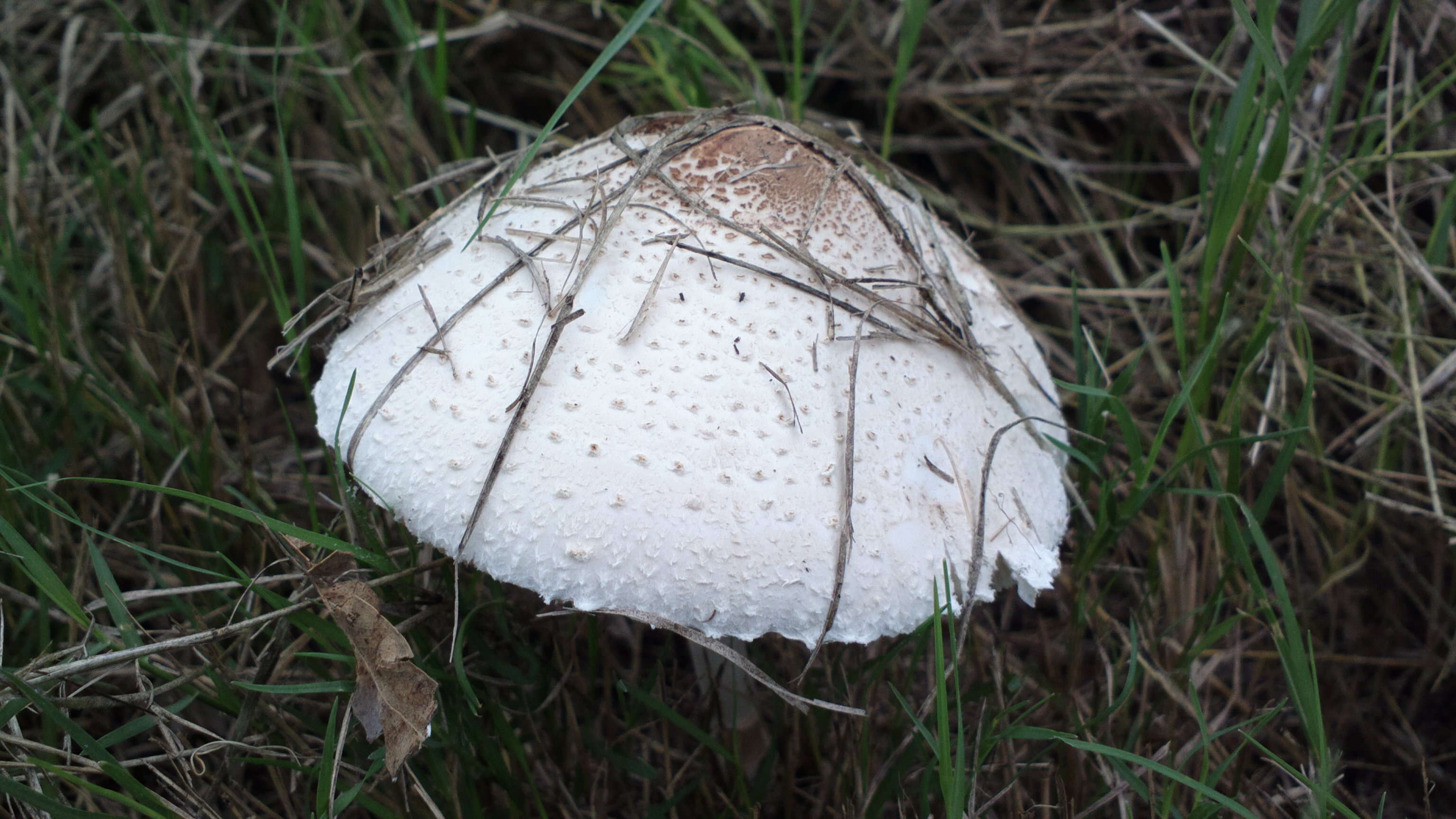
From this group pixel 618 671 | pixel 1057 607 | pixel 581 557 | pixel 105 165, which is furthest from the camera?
pixel 1057 607

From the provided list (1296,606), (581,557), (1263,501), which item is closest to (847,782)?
(581,557)

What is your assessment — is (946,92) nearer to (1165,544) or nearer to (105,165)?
(1165,544)

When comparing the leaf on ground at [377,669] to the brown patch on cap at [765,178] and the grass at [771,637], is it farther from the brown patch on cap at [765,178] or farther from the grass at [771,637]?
the brown patch on cap at [765,178]

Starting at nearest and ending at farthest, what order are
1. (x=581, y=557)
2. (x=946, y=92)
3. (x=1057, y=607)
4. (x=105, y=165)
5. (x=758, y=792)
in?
(x=581, y=557), (x=758, y=792), (x=105, y=165), (x=1057, y=607), (x=946, y=92)

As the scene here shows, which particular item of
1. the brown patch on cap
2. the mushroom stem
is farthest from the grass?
the brown patch on cap

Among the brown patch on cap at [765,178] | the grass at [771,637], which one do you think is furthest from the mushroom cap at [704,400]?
the grass at [771,637]
